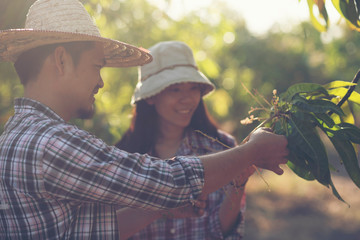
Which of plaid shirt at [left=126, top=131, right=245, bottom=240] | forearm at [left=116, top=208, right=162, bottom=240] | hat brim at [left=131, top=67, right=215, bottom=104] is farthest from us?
hat brim at [left=131, top=67, right=215, bottom=104]

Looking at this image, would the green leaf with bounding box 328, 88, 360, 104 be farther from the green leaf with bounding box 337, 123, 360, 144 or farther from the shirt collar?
the shirt collar

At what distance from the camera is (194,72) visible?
2.49 m

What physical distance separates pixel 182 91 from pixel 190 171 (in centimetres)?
119

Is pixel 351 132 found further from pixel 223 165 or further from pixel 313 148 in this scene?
pixel 223 165

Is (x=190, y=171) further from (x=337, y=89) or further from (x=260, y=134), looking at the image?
(x=337, y=89)

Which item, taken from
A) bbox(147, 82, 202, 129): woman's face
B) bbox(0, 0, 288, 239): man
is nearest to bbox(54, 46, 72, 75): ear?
bbox(0, 0, 288, 239): man

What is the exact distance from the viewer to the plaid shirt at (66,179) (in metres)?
1.27

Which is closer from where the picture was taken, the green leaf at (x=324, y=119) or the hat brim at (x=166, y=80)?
Result: the green leaf at (x=324, y=119)

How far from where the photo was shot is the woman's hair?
101 inches

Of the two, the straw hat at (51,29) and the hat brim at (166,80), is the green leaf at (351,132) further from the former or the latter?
the hat brim at (166,80)

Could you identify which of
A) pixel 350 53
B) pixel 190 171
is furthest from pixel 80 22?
pixel 350 53

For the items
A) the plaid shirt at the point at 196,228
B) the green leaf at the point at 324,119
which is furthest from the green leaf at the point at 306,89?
the plaid shirt at the point at 196,228

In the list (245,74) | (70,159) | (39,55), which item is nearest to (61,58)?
(39,55)

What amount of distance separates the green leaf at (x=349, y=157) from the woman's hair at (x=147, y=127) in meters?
1.08
